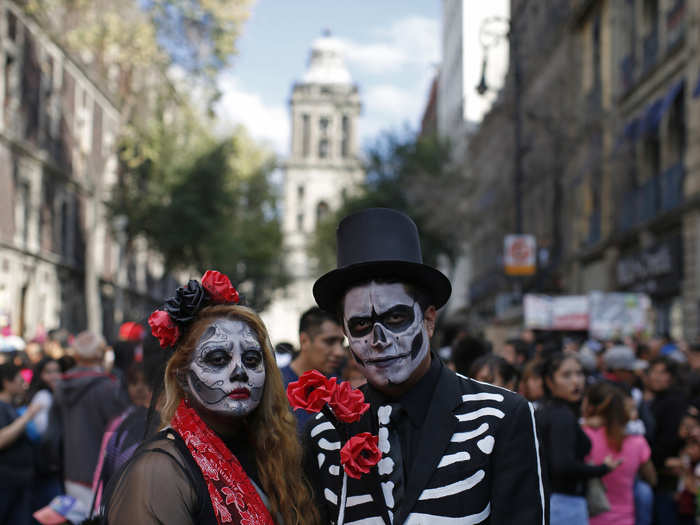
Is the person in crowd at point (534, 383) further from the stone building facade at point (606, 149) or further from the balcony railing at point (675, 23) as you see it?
the balcony railing at point (675, 23)

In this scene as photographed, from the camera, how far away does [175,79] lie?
28.6 m

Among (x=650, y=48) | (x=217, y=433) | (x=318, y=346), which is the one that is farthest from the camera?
(x=650, y=48)

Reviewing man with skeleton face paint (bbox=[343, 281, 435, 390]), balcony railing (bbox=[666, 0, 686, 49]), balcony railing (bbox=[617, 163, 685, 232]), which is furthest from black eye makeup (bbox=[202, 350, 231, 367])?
balcony railing (bbox=[666, 0, 686, 49])

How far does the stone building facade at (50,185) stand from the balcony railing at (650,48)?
14955 mm

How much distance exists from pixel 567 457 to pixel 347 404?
336 centimetres

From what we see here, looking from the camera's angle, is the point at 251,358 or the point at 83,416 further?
the point at 83,416

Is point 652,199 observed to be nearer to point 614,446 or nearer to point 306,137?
point 614,446

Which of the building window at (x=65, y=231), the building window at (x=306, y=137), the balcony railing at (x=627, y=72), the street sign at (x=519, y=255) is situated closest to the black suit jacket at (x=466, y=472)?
the street sign at (x=519, y=255)

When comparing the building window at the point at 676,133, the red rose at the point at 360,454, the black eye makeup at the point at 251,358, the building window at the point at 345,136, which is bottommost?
the red rose at the point at 360,454

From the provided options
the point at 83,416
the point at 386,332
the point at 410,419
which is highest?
the point at 386,332

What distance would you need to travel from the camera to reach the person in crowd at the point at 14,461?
296 inches

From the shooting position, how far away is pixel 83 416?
25.2 feet

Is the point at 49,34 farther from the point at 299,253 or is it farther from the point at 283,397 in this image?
the point at 299,253

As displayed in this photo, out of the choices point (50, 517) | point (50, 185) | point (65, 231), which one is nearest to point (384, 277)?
point (50, 517)
